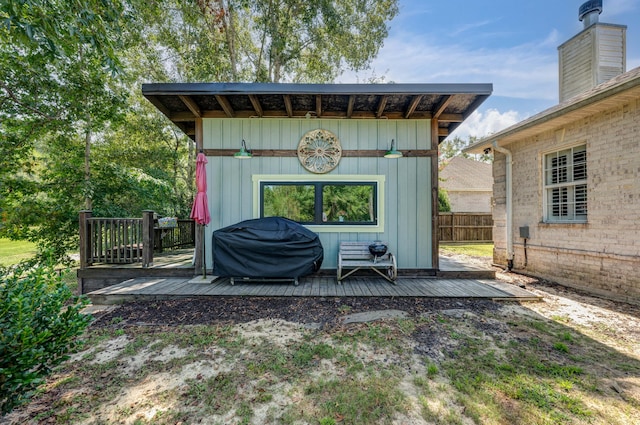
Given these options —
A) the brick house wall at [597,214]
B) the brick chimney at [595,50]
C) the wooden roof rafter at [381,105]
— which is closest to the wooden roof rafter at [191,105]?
the wooden roof rafter at [381,105]

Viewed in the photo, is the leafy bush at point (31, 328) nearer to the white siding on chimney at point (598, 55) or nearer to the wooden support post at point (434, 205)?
the wooden support post at point (434, 205)

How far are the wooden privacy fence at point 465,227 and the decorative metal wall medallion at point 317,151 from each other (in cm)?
814

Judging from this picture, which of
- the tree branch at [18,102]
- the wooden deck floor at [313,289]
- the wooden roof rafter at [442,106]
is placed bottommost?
the wooden deck floor at [313,289]

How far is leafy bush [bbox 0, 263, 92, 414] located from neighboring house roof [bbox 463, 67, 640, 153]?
21.9 feet

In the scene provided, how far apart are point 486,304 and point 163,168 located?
1222 centimetres

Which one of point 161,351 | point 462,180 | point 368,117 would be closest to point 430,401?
point 161,351

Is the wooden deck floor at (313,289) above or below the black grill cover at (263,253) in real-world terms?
below

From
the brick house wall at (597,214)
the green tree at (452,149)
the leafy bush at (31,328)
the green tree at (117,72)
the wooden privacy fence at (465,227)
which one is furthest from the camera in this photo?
the green tree at (452,149)

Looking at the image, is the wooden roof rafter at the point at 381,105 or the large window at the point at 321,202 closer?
the wooden roof rafter at the point at 381,105

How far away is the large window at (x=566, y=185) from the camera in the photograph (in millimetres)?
4941

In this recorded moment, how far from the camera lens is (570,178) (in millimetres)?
5133

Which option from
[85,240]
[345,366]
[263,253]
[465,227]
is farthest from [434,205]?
[465,227]

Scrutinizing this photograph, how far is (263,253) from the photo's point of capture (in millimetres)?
4488

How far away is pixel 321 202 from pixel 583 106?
4660 millimetres
